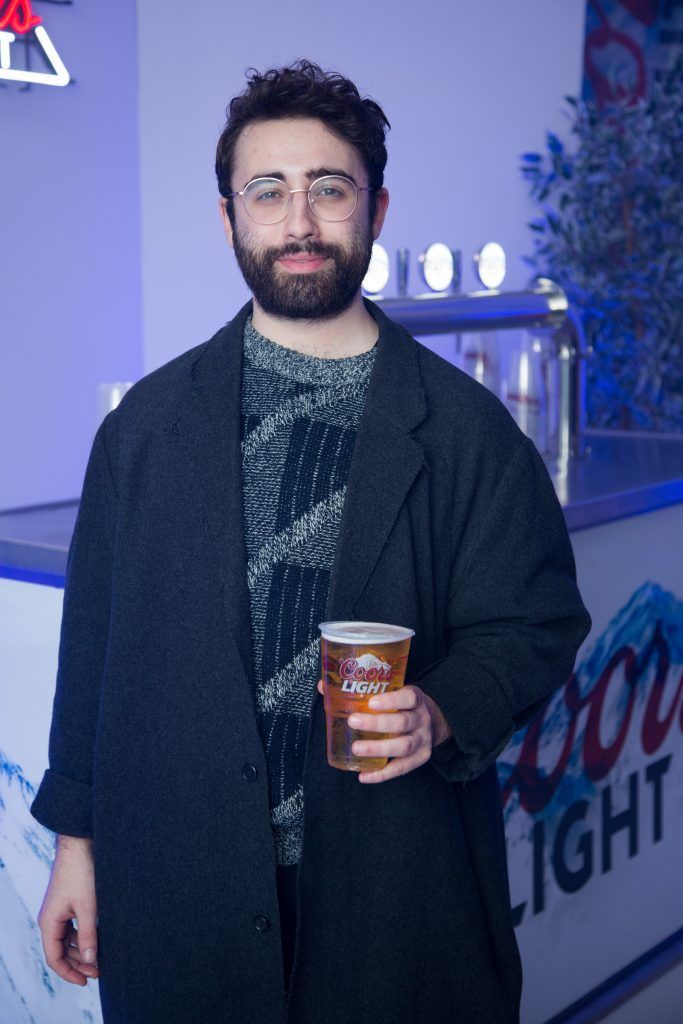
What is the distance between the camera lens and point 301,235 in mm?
1412

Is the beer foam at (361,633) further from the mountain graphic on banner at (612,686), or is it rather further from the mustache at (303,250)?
the mountain graphic on banner at (612,686)

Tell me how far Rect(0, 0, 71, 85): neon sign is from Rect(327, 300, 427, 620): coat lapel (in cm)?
389

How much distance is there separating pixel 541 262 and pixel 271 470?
184 inches

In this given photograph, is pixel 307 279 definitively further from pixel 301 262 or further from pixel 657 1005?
pixel 657 1005

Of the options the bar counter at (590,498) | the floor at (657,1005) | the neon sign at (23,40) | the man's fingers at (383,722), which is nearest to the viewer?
the man's fingers at (383,722)

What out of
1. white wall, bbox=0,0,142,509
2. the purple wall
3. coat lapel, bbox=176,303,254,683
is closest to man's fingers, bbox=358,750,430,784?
coat lapel, bbox=176,303,254,683

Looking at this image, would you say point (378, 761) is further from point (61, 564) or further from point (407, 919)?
point (61, 564)

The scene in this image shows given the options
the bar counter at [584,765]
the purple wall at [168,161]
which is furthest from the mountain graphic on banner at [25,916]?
the purple wall at [168,161]

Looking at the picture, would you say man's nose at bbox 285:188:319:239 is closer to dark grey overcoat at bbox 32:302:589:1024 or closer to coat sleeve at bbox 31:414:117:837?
dark grey overcoat at bbox 32:302:589:1024

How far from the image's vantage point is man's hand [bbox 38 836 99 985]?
153 centimetres

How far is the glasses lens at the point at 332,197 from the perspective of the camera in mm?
1437

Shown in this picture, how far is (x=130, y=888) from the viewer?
148 centimetres

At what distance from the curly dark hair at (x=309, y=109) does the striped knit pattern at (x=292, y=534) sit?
23 cm

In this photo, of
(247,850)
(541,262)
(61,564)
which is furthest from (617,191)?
(247,850)
